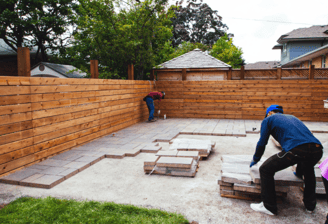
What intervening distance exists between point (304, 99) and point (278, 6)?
23.5ft

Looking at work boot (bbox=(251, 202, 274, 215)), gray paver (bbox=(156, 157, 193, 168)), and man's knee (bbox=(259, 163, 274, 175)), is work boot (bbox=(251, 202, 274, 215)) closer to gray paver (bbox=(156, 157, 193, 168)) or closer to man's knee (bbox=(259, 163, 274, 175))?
man's knee (bbox=(259, 163, 274, 175))

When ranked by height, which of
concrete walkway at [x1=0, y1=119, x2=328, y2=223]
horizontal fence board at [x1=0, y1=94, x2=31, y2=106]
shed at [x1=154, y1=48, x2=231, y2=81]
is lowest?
concrete walkway at [x1=0, y1=119, x2=328, y2=223]

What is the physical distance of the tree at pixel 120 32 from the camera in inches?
500

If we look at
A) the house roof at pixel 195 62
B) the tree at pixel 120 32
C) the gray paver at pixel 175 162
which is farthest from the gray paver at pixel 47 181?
the house roof at pixel 195 62

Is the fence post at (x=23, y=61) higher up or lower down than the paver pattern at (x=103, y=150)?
higher up

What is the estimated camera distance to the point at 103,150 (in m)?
6.81

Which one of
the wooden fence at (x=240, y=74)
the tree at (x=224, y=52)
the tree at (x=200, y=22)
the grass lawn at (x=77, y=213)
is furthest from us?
the tree at (x=200, y=22)

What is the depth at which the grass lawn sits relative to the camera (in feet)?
10.7

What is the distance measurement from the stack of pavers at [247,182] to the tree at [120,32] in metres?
9.54

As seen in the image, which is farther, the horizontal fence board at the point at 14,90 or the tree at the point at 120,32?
the tree at the point at 120,32

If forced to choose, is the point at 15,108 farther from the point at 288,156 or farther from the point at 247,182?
the point at 288,156

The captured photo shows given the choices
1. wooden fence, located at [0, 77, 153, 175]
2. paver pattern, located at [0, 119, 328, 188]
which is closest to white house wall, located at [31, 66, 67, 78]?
wooden fence, located at [0, 77, 153, 175]

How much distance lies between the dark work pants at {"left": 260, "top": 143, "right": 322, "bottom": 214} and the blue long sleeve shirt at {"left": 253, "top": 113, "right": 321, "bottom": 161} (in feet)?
0.24

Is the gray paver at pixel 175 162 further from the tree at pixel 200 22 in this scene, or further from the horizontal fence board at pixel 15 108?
the tree at pixel 200 22
